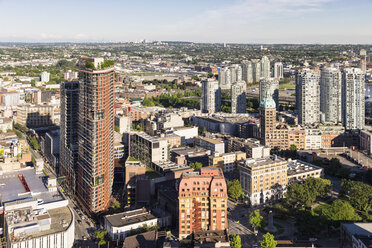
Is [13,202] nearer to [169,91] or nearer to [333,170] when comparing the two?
[333,170]

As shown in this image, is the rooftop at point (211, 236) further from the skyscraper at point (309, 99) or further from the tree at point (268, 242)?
the skyscraper at point (309, 99)

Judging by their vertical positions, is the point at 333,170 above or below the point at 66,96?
below

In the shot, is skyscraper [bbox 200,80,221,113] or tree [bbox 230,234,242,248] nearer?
tree [bbox 230,234,242,248]

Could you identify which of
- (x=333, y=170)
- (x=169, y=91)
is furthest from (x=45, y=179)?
(x=169, y=91)

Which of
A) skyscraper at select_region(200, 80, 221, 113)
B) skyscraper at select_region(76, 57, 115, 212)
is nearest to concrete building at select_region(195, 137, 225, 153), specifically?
skyscraper at select_region(76, 57, 115, 212)

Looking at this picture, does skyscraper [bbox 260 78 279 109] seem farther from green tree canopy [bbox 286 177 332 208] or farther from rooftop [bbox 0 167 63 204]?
rooftop [bbox 0 167 63 204]

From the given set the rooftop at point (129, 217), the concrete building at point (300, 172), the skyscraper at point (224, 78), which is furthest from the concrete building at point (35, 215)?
the skyscraper at point (224, 78)
